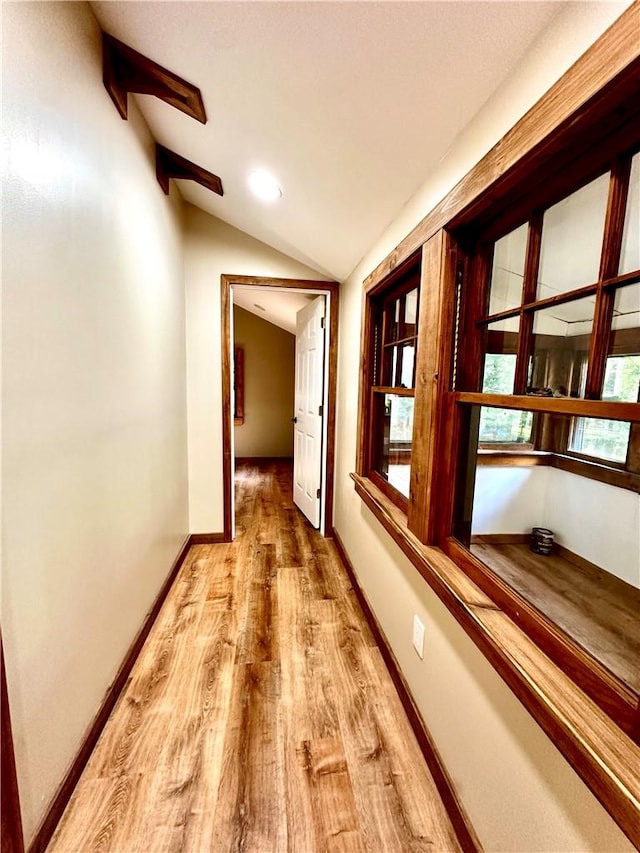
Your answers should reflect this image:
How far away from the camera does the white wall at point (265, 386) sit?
18.6 feet

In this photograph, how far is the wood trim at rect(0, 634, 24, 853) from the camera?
792 millimetres

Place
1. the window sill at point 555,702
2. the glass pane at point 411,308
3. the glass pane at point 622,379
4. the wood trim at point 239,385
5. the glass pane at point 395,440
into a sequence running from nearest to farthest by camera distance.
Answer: the window sill at point 555,702
the glass pane at point 622,379
the glass pane at point 411,308
the glass pane at point 395,440
the wood trim at point 239,385

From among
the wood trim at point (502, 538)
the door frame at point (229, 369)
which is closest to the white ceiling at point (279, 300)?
the door frame at point (229, 369)

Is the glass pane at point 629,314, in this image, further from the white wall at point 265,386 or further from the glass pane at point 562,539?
the white wall at point 265,386

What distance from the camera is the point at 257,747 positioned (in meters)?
1.24

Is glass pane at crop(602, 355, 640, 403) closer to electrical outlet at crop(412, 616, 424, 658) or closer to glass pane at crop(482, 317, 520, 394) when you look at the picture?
glass pane at crop(482, 317, 520, 394)

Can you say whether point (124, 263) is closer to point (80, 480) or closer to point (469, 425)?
point (80, 480)

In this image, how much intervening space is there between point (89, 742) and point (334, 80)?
229 cm

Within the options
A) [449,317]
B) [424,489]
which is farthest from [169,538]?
[449,317]

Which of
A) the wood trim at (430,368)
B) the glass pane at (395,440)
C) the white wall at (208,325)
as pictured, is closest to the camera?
the wood trim at (430,368)

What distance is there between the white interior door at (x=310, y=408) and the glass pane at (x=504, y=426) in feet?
5.95

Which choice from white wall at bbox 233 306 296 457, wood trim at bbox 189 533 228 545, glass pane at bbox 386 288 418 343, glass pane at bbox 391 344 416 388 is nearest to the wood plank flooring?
glass pane at bbox 391 344 416 388

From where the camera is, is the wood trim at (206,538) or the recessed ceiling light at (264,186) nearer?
the recessed ceiling light at (264,186)

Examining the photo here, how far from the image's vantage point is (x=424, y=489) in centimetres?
125
